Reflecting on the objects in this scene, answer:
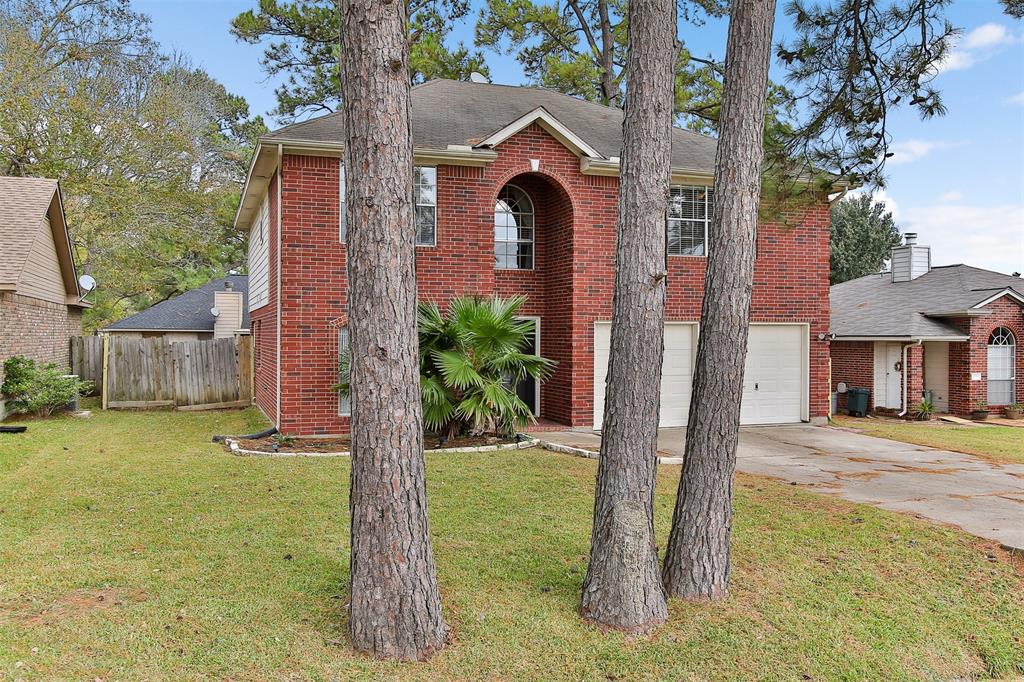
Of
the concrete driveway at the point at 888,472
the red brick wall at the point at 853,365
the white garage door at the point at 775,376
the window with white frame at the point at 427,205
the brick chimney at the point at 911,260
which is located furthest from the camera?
the brick chimney at the point at 911,260

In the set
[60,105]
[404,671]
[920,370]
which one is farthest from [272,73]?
[404,671]

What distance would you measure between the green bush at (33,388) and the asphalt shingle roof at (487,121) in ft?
22.7

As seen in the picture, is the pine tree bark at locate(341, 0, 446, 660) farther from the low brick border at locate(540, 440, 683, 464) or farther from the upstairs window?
the upstairs window

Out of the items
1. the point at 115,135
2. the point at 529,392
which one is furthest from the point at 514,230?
the point at 115,135

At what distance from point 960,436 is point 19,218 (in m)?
20.0

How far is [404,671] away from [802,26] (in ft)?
26.6

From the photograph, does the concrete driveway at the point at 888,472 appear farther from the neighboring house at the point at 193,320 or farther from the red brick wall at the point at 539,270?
the neighboring house at the point at 193,320

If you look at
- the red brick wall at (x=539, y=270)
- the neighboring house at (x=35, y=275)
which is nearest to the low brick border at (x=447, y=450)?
the red brick wall at (x=539, y=270)

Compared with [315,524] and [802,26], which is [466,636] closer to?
[315,524]

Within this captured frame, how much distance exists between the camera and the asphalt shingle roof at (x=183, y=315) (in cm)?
2291

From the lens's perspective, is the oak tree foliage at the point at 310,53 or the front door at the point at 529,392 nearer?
the front door at the point at 529,392

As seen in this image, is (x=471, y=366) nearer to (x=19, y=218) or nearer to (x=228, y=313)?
(x=19, y=218)

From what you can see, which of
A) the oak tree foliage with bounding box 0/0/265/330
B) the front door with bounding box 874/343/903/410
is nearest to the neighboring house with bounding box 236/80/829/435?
the front door with bounding box 874/343/903/410

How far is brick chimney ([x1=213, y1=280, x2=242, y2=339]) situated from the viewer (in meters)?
22.6
